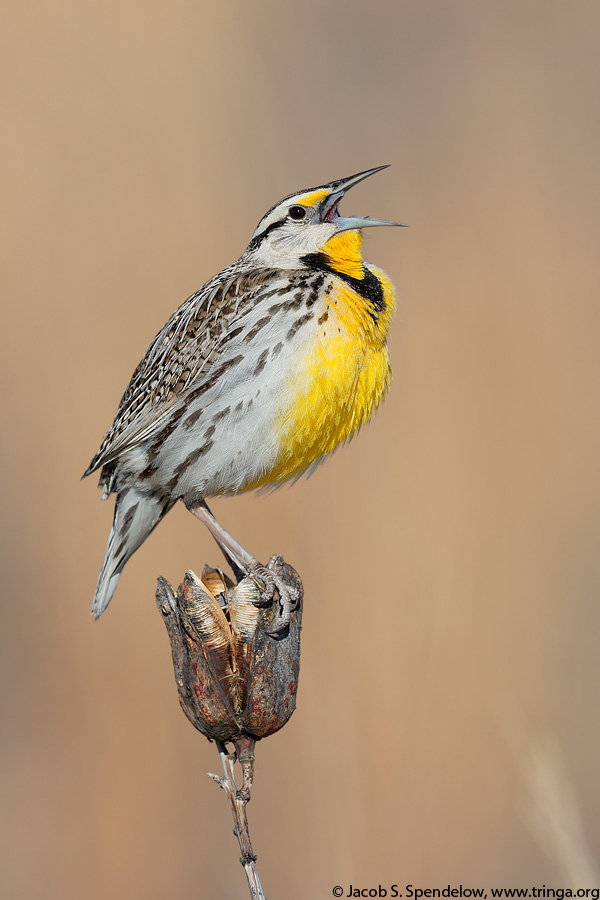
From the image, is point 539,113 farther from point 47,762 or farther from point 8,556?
point 47,762

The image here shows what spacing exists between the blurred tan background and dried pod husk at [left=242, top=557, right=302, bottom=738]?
891 millimetres

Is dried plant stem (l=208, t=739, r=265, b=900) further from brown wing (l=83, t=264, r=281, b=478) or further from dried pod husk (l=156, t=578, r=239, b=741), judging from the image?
brown wing (l=83, t=264, r=281, b=478)

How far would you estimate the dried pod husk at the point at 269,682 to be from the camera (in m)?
1.24

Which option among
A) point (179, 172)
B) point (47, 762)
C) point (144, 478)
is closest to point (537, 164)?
point (179, 172)

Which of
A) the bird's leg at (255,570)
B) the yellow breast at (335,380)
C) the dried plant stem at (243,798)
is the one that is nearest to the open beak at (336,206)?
the yellow breast at (335,380)

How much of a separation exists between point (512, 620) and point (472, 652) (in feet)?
0.57

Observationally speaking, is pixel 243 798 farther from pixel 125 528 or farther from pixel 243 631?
pixel 125 528

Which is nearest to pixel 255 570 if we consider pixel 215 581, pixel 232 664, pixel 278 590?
pixel 215 581

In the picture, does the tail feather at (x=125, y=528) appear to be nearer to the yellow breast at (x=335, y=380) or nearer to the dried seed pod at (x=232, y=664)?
the yellow breast at (x=335, y=380)

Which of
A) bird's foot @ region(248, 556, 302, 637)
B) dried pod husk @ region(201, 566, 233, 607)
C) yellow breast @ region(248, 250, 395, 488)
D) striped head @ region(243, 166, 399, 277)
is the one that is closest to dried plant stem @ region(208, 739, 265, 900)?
bird's foot @ region(248, 556, 302, 637)

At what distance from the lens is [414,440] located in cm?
265

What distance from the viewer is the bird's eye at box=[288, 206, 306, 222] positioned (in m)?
1.82

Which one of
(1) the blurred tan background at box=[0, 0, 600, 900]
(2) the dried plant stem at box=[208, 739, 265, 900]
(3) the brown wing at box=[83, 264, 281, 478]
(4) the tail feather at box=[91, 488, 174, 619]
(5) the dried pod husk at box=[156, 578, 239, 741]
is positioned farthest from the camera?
(1) the blurred tan background at box=[0, 0, 600, 900]

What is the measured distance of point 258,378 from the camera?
166 centimetres
